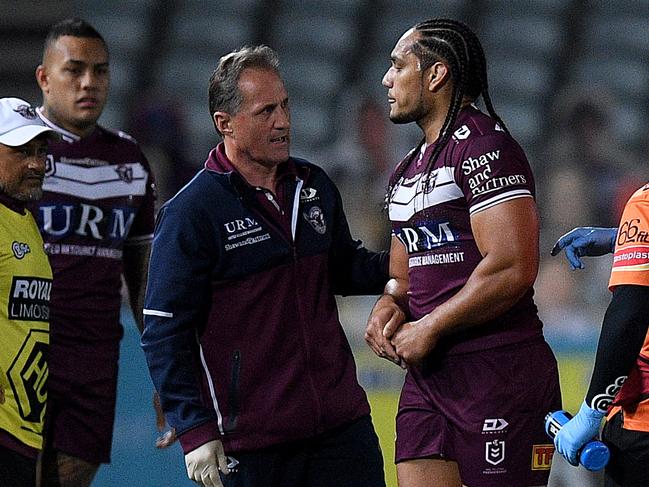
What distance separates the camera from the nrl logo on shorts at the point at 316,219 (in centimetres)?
358

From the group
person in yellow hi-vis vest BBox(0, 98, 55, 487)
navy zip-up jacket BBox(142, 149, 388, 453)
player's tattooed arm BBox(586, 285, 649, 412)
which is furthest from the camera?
person in yellow hi-vis vest BBox(0, 98, 55, 487)

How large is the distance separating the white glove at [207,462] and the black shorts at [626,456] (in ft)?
3.28

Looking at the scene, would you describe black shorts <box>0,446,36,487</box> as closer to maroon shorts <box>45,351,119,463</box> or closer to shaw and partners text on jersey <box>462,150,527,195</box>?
maroon shorts <box>45,351,119,463</box>

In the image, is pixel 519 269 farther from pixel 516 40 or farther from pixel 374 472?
pixel 516 40

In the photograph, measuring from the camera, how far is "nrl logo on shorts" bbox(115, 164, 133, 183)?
458 cm

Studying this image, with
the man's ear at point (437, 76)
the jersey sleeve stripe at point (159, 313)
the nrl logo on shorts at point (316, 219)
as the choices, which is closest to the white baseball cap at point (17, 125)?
the jersey sleeve stripe at point (159, 313)

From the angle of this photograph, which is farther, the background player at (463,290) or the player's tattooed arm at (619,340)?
the background player at (463,290)

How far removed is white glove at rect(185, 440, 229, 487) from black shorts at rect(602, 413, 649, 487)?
999 mm

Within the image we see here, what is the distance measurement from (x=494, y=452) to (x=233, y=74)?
1.25m

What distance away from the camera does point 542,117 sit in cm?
811

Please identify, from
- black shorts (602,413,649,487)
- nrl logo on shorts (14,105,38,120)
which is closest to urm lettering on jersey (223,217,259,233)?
nrl logo on shorts (14,105,38,120)

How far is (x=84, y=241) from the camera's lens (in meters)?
4.43

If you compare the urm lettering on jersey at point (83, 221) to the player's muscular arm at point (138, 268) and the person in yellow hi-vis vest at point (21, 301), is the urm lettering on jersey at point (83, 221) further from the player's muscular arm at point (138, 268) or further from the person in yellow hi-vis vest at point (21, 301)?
the person in yellow hi-vis vest at point (21, 301)

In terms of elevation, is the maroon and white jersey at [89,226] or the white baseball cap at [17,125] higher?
the white baseball cap at [17,125]
